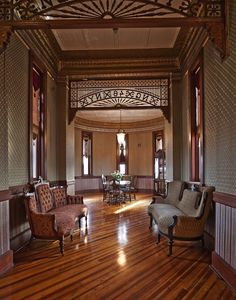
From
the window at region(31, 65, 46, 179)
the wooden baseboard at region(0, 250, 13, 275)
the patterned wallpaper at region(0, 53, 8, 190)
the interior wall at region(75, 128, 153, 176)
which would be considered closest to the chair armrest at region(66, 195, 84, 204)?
the window at region(31, 65, 46, 179)

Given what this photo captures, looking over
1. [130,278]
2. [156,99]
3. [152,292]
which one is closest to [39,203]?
[130,278]

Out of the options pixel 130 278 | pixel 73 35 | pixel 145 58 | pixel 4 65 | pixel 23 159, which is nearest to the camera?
pixel 130 278

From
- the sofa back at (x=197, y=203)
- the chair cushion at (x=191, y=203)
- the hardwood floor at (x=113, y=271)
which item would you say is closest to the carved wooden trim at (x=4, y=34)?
the hardwood floor at (x=113, y=271)

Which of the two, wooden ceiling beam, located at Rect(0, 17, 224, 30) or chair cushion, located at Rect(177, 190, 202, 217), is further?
chair cushion, located at Rect(177, 190, 202, 217)

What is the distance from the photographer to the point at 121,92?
6574 millimetres

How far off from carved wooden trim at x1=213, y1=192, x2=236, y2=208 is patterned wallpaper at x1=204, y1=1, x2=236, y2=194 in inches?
2.1

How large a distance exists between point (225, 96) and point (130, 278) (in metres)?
2.37

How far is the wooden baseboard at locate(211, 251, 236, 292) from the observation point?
9.34ft

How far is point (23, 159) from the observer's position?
4.42 m

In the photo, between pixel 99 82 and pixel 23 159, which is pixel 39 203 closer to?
pixel 23 159

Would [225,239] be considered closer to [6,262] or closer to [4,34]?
[6,262]

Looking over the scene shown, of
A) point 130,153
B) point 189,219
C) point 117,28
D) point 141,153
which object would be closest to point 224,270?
point 189,219

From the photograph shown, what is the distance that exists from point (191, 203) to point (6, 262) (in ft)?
9.23

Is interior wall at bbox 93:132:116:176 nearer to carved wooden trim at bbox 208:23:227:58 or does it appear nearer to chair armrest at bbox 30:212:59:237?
chair armrest at bbox 30:212:59:237
